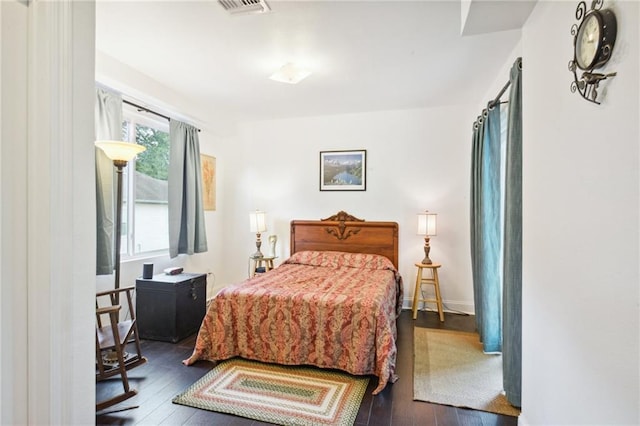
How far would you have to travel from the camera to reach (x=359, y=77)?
3.17m

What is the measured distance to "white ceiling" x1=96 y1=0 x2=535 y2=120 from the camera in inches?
81.4

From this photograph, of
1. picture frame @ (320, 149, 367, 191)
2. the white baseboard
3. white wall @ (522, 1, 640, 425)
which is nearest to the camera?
white wall @ (522, 1, 640, 425)

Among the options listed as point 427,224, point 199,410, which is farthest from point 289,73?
point 199,410

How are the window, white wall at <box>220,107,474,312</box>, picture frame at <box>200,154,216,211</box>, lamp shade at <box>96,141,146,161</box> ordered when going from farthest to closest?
picture frame at <box>200,154,216,211</box> < white wall at <box>220,107,474,312</box> < the window < lamp shade at <box>96,141,146,161</box>

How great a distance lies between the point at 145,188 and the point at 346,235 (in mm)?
2481

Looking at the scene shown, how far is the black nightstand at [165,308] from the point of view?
309 centimetres

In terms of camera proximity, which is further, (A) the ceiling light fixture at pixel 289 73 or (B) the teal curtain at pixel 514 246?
(A) the ceiling light fixture at pixel 289 73

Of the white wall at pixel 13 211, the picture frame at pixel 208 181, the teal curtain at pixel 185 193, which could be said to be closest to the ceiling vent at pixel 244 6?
the white wall at pixel 13 211

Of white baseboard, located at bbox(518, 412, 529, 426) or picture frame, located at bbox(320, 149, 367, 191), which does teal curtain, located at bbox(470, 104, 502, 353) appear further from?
picture frame, located at bbox(320, 149, 367, 191)

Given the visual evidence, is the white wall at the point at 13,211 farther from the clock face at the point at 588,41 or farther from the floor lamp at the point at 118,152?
the floor lamp at the point at 118,152

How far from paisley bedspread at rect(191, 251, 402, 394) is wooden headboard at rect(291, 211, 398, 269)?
1243 mm

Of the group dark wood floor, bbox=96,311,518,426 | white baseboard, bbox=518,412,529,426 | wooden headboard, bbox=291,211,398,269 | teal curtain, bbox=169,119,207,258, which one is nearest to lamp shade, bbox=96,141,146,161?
teal curtain, bbox=169,119,207,258

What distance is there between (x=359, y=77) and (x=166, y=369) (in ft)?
10.1

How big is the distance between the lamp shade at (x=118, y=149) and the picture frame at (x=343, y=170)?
2.41m
